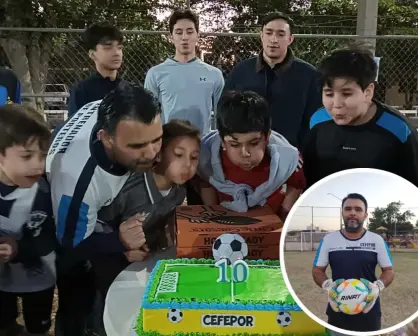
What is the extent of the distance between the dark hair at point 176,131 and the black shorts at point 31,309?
0.78 meters

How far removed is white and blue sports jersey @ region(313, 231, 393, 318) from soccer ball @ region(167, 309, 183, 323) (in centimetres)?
38

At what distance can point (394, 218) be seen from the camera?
100cm

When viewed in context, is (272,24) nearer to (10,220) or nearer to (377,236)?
(10,220)

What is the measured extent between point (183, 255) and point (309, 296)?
25.1 inches

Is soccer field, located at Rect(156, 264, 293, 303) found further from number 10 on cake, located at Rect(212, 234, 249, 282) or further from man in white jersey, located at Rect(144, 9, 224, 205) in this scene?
man in white jersey, located at Rect(144, 9, 224, 205)

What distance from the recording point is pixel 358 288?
1.04 metres

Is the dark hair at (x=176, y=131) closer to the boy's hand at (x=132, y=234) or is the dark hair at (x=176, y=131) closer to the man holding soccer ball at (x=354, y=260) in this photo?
the boy's hand at (x=132, y=234)

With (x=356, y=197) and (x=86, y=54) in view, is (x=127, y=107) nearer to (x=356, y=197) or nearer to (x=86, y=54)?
(x=356, y=197)

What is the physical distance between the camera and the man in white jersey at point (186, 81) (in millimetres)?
3107

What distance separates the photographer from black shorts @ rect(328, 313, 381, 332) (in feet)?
3.44

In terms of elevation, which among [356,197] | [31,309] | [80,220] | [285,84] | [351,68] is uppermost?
[351,68]

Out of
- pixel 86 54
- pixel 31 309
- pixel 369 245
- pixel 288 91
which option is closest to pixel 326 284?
pixel 369 245

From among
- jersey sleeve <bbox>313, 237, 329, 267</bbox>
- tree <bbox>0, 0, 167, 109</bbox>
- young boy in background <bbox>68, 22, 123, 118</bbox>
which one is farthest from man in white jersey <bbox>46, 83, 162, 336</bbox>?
tree <bbox>0, 0, 167, 109</bbox>

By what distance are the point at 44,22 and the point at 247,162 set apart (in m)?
7.38
